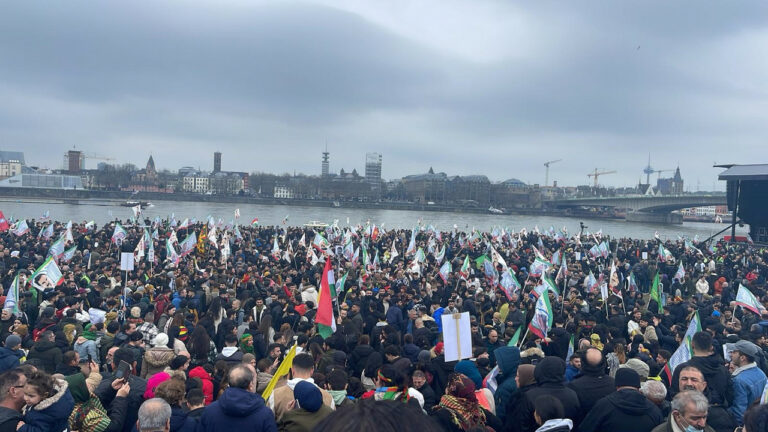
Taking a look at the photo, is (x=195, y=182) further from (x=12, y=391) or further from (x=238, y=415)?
(x=238, y=415)

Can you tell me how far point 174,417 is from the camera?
3.38 metres

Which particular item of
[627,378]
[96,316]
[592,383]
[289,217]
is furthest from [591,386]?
[289,217]

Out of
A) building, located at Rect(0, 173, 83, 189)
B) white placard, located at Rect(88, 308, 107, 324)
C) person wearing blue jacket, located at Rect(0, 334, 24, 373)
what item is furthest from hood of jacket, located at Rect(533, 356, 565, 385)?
building, located at Rect(0, 173, 83, 189)

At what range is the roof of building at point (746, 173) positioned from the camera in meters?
29.3

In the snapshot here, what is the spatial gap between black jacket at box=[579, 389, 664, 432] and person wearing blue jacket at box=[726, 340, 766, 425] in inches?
58.5

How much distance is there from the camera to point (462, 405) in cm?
367

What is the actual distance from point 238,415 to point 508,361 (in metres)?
2.63

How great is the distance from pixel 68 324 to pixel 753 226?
39050mm

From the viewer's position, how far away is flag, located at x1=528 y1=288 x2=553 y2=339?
7.42 meters

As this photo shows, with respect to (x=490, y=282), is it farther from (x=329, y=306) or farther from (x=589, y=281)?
(x=329, y=306)

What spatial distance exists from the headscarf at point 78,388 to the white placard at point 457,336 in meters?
3.08

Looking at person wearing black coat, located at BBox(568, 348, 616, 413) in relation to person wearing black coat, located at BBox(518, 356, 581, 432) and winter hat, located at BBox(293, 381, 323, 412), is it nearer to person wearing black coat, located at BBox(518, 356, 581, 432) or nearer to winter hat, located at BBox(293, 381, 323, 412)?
person wearing black coat, located at BBox(518, 356, 581, 432)

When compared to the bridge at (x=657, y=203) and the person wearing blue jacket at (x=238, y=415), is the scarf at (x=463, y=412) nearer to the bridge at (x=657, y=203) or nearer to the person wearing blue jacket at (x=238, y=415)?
the person wearing blue jacket at (x=238, y=415)

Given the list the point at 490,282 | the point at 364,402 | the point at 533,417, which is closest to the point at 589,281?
the point at 490,282
